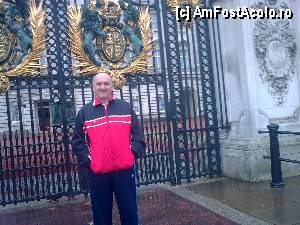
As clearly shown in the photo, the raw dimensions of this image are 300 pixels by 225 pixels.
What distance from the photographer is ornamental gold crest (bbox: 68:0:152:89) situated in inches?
261

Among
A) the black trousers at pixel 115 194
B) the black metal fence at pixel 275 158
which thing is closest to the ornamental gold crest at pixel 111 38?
the black metal fence at pixel 275 158

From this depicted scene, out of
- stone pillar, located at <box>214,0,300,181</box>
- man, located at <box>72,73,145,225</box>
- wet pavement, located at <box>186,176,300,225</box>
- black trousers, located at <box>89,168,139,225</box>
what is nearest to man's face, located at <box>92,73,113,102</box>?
man, located at <box>72,73,145,225</box>

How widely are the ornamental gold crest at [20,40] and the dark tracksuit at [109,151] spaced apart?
2.78 meters

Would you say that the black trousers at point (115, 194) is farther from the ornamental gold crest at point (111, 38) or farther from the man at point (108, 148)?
the ornamental gold crest at point (111, 38)

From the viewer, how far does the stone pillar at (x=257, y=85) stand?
700 cm

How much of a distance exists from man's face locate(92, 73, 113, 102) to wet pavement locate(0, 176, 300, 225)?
210 cm

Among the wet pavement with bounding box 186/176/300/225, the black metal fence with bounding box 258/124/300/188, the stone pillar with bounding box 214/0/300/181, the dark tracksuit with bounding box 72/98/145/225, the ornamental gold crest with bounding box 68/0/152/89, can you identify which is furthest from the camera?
the stone pillar with bounding box 214/0/300/181

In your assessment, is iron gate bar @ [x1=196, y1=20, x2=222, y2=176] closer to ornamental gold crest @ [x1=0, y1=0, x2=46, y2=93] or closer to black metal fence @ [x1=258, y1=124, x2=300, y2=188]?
black metal fence @ [x1=258, y1=124, x2=300, y2=188]

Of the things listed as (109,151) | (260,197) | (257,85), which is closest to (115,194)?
(109,151)

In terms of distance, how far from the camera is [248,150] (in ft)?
22.7

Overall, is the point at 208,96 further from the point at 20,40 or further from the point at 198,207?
the point at 20,40

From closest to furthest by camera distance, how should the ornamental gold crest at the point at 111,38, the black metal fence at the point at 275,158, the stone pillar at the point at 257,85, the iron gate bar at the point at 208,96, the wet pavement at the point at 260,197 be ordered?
the wet pavement at the point at 260,197 → the black metal fence at the point at 275,158 → the ornamental gold crest at the point at 111,38 → the stone pillar at the point at 257,85 → the iron gate bar at the point at 208,96

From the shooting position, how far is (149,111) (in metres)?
7.18

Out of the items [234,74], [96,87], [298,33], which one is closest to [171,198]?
[234,74]
